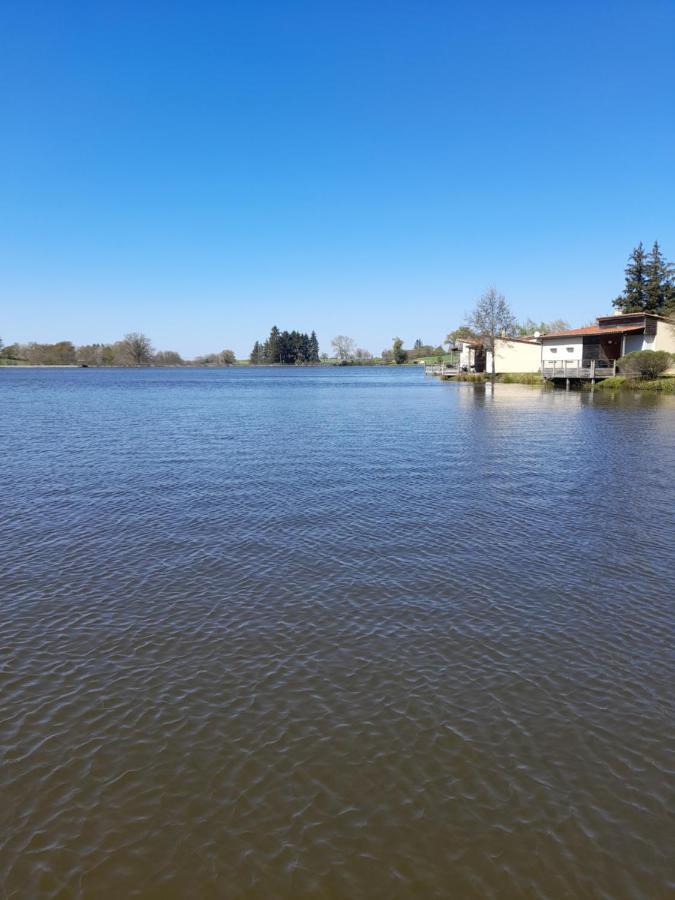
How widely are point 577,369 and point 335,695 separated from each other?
2671 inches

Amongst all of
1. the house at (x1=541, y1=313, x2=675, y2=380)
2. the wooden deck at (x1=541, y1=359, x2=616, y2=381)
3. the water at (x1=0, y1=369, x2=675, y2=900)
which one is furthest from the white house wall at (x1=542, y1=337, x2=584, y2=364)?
the water at (x1=0, y1=369, x2=675, y2=900)

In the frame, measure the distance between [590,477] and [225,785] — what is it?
19.8 metres

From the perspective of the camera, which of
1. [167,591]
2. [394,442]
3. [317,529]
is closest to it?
[167,591]

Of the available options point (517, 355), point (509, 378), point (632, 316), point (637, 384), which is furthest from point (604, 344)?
point (517, 355)

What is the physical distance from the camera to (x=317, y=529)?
1584 centimetres

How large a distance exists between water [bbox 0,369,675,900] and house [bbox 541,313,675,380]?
5500cm

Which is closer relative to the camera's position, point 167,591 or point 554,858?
point 554,858

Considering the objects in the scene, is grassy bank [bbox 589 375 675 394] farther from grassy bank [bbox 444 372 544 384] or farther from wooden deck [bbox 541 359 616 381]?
grassy bank [bbox 444 372 544 384]

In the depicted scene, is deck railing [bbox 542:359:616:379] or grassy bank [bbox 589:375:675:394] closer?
grassy bank [bbox 589:375:675:394]

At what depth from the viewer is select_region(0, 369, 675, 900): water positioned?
5625 millimetres

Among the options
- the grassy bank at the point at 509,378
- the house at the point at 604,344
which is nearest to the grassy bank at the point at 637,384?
the house at the point at 604,344

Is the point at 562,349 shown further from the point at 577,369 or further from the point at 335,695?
the point at 335,695

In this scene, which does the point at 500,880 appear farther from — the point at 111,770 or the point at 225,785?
the point at 111,770

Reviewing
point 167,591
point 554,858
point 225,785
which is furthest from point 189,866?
point 167,591
